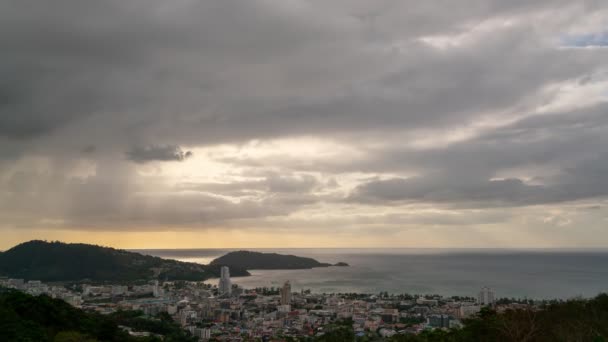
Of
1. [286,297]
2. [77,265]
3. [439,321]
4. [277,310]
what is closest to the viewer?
[439,321]

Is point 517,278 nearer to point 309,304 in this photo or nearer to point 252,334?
point 309,304

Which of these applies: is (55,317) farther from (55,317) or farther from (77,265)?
(77,265)

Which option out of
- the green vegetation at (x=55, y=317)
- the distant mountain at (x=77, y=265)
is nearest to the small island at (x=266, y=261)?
the distant mountain at (x=77, y=265)

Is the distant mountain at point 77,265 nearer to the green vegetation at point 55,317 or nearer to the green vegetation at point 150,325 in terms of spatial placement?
the green vegetation at point 150,325

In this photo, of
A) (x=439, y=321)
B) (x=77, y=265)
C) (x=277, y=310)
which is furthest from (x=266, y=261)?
(x=439, y=321)

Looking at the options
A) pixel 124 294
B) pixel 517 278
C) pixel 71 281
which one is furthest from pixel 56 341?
pixel 517 278
